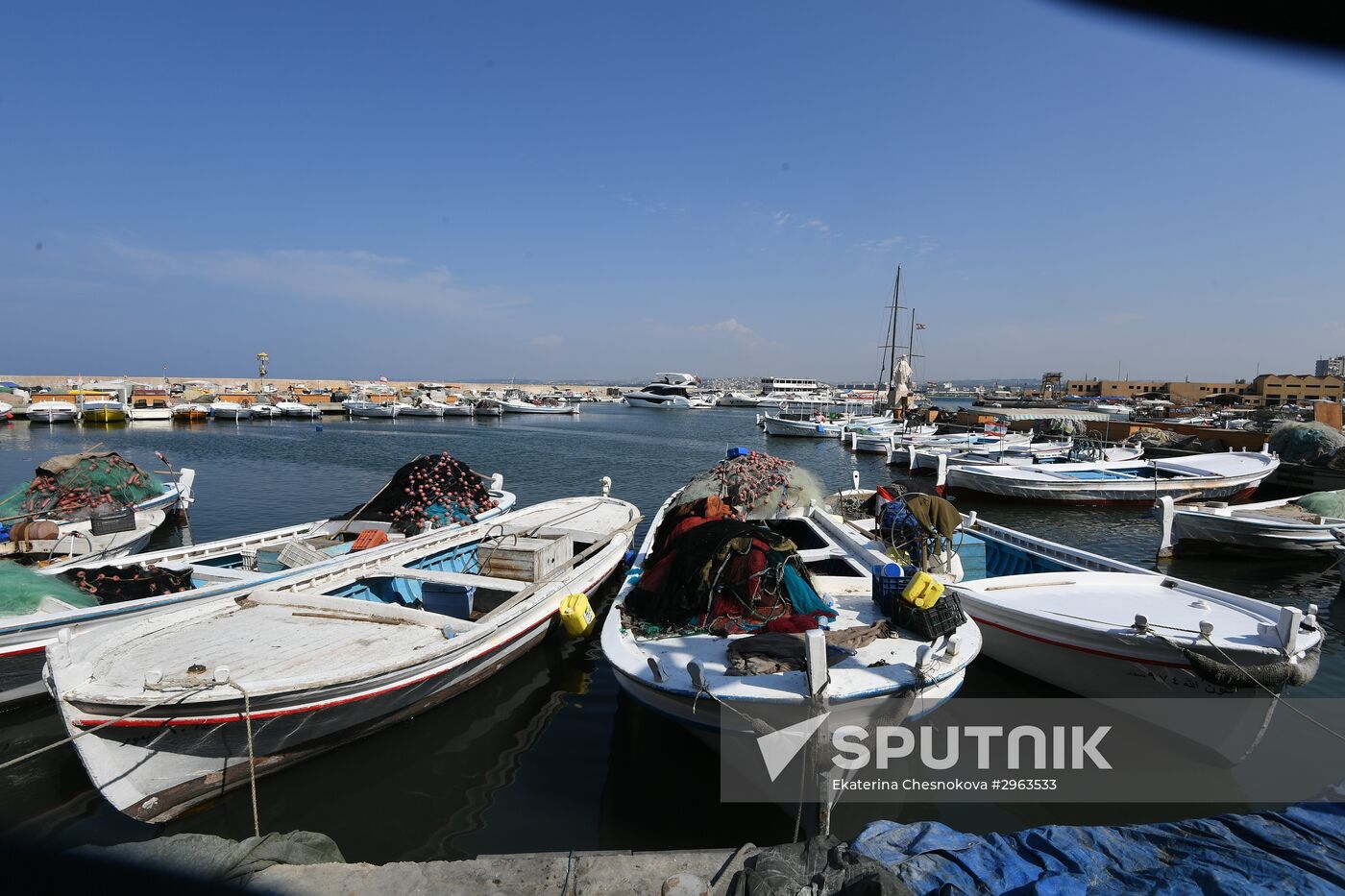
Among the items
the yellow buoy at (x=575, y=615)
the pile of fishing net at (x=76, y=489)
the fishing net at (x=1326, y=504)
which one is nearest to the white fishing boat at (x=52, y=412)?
the pile of fishing net at (x=76, y=489)

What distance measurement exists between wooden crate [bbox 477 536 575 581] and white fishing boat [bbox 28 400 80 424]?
67.2m

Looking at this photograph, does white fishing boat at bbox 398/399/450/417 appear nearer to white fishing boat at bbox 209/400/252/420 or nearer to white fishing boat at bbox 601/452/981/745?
white fishing boat at bbox 209/400/252/420

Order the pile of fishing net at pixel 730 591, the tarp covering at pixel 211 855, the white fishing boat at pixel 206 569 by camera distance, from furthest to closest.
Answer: the white fishing boat at pixel 206 569, the pile of fishing net at pixel 730 591, the tarp covering at pixel 211 855

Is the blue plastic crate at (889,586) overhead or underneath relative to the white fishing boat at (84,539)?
overhead

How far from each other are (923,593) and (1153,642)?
9.88 feet

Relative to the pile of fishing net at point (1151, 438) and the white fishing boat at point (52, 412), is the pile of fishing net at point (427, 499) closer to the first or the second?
the pile of fishing net at point (1151, 438)

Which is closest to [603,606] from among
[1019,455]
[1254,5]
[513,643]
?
[513,643]

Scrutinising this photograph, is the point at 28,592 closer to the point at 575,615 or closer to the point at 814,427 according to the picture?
the point at 575,615

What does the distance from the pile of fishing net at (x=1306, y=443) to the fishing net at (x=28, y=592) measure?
4292 centimetres

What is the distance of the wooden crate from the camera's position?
1026 centimetres

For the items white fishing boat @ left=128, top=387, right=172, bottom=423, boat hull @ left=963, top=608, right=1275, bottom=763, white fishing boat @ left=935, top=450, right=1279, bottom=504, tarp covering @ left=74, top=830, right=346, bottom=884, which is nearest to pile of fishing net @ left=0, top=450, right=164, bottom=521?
tarp covering @ left=74, top=830, right=346, bottom=884

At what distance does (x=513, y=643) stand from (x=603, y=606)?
362 cm

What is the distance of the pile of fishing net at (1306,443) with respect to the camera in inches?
1101

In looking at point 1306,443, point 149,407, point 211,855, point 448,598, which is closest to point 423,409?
point 149,407
